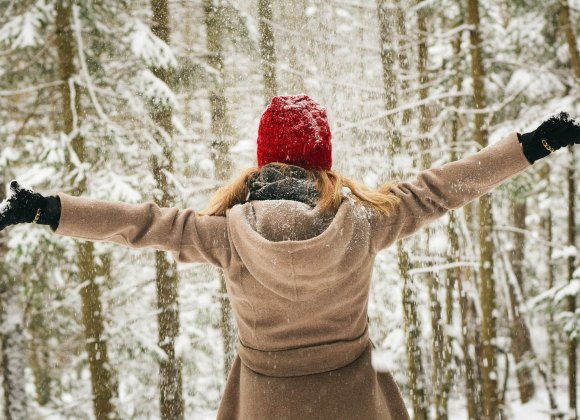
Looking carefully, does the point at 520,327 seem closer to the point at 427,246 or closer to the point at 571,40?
the point at 427,246

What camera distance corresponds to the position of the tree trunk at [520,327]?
622 inches

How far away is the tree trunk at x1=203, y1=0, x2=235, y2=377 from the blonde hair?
659 centimetres

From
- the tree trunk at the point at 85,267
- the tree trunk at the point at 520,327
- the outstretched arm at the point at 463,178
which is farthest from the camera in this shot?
the tree trunk at the point at 520,327

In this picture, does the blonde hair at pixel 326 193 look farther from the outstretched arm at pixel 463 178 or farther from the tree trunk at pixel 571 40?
the tree trunk at pixel 571 40

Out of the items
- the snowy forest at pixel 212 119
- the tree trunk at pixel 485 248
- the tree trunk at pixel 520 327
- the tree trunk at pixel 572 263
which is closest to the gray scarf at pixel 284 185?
the snowy forest at pixel 212 119

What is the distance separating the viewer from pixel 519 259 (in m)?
17.3

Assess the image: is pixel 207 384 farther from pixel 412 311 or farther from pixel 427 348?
pixel 412 311

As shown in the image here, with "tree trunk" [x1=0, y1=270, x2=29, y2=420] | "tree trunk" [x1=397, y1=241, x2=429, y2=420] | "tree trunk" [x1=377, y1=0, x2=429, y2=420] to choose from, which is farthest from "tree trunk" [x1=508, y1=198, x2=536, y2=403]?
"tree trunk" [x1=0, y1=270, x2=29, y2=420]

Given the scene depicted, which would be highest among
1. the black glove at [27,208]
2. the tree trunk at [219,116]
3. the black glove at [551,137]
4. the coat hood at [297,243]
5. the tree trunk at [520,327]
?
the tree trunk at [219,116]

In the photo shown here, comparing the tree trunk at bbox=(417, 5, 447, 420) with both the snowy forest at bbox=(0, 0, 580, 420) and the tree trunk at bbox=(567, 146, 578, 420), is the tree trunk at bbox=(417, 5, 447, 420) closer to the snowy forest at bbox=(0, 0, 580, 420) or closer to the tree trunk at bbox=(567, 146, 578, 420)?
the snowy forest at bbox=(0, 0, 580, 420)

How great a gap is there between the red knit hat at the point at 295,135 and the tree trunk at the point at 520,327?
14765 mm

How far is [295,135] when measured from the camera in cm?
195

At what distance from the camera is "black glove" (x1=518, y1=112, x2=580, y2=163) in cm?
193

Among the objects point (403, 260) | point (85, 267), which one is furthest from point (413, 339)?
point (85, 267)
